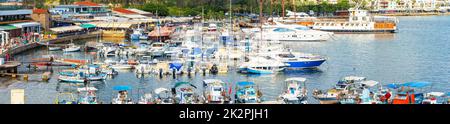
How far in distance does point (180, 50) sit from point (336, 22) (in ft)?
41.7

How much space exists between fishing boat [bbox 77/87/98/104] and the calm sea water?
0.70 ft

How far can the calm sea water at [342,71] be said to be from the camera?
34.6ft

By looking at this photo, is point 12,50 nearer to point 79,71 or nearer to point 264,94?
point 79,71

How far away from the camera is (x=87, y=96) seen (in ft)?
29.7

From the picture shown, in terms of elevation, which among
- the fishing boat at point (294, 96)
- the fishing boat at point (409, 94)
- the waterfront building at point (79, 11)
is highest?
the waterfront building at point (79, 11)

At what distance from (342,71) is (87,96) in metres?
5.79

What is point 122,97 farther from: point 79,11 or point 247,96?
point 79,11

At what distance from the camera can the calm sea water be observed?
10.5 metres

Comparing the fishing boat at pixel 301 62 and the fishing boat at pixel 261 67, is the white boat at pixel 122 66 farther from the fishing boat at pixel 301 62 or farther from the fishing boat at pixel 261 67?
the fishing boat at pixel 301 62

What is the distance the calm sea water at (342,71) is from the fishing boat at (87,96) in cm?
21

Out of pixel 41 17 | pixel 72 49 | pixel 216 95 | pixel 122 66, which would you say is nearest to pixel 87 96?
pixel 216 95

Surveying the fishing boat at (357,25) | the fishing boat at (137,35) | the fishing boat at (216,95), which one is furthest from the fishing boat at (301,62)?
the fishing boat at (357,25)
